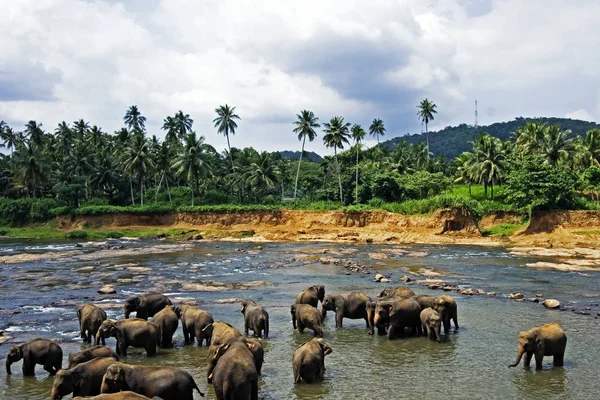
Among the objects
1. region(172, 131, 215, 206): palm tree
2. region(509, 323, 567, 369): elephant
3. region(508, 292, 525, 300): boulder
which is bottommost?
region(508, 292, 525, 300): boulder

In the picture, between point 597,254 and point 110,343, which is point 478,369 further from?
point 597,254

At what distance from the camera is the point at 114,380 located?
10.6 metres

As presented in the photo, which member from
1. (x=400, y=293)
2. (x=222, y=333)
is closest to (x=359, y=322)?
(x=400, y=293)

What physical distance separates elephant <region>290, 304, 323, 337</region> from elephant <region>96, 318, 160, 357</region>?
4870 mm

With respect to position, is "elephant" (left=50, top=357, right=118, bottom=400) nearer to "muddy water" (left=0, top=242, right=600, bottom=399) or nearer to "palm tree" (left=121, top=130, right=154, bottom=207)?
"muddy water" (left=0, top=242, right=600, bottom=399)

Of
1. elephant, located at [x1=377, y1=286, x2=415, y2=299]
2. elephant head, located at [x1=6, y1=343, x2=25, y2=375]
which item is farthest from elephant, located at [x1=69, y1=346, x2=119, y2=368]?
elephant, located at [x1=377, y1=286, x2=415, y2=299]

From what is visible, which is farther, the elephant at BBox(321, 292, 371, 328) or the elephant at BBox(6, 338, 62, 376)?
the elephant at BBox(321, 292, 371, 328)

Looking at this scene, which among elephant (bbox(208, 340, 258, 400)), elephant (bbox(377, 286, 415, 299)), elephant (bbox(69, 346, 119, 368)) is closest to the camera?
Answer: elephant (bbox(208, 340, 258, 400))

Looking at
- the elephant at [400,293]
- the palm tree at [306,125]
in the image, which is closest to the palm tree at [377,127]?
the palm tree at [306,125]

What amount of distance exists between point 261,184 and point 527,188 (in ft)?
128

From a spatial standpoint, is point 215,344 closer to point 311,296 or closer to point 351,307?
point 351,307

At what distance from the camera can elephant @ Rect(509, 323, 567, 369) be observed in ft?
47.3

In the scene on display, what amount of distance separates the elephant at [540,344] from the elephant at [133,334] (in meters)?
9.84

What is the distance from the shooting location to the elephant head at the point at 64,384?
11.3 metres
